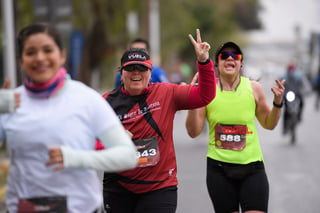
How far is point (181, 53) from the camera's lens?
54938mm

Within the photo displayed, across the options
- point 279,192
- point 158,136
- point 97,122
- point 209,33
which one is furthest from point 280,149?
point 209,33

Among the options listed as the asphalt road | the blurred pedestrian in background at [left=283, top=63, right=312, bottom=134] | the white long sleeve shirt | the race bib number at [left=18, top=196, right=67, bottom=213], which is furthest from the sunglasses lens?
the blurred pedestrian in background at [left=283, top=63, right=312, bottom=134]

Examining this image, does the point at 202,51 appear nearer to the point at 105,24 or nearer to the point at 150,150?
the point at 150,150

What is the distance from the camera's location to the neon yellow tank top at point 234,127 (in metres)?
4.83

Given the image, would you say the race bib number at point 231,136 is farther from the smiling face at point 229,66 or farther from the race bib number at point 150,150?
the race bib number at point 150,150

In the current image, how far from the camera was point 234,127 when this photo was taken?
16.0 ft

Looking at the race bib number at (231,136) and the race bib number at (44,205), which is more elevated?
the race bib number at (44,205)

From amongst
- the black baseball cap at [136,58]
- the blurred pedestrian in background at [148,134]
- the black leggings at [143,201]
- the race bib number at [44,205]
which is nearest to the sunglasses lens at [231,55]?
the blurred pedestrian in background at [148,134]

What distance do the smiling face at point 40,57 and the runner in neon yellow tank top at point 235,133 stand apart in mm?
2209

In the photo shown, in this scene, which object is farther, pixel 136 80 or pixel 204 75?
pixel 136 80

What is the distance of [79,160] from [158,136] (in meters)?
1.60

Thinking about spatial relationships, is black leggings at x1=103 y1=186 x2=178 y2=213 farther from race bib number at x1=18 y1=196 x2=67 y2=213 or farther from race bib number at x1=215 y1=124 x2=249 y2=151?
race bib number at x1=18 y1=196 x2=67 y2=213

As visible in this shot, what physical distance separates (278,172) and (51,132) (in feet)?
27.4

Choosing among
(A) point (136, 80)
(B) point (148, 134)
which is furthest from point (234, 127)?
(A) point (136, 80)
